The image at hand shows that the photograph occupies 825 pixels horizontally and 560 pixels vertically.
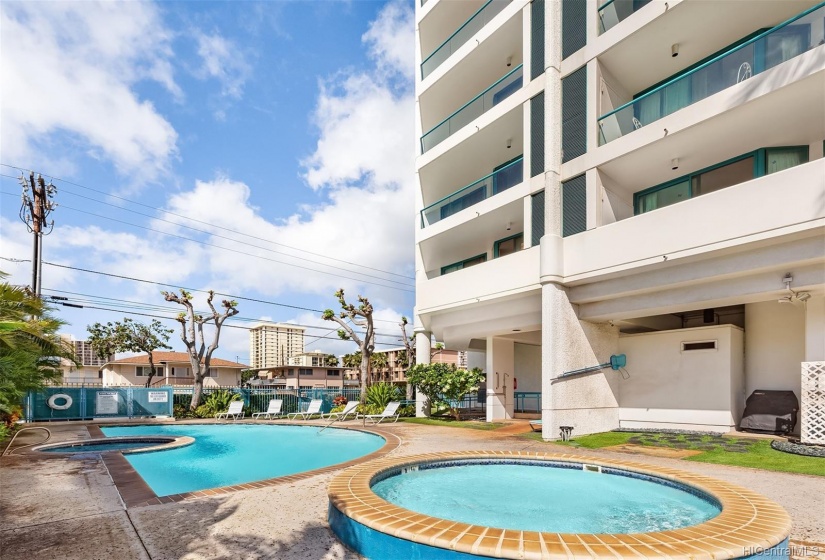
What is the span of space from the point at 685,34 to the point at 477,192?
719 cm

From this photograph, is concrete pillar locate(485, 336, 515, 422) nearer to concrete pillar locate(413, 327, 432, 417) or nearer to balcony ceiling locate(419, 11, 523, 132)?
concrete pillar locate(413, 327, 432, 417)

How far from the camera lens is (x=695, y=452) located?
30.0ft

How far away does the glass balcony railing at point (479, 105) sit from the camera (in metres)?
15.5

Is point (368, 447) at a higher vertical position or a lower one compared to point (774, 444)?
lower

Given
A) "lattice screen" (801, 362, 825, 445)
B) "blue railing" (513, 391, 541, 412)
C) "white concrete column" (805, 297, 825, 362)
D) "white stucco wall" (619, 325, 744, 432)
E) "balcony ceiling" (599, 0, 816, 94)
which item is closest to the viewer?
"lattice screen" (801, 362, 825, 445)

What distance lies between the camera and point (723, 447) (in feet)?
31.0

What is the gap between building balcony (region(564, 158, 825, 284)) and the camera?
8609 millimetres

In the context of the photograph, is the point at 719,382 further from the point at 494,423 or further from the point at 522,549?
the point at 522,549

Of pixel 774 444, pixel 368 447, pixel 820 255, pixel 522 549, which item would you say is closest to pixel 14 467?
pixel 368 447

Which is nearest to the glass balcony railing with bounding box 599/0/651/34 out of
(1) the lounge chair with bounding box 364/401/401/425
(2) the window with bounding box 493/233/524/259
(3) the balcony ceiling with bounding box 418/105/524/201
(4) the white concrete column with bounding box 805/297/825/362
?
(3) the balcony ceiling with bounding box 418/105/524/201

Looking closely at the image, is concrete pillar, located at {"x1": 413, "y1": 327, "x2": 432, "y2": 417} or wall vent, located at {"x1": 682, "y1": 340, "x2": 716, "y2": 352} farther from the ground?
wall vent, located at {"x1": 682, "y1": 340, "x2": 716, "y2": 352}

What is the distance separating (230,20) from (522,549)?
45.2 ft

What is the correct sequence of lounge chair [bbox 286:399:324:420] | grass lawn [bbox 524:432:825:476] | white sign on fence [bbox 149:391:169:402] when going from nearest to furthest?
grass lawn [bbox 524:432:825:476] < lounge chair [bbox 286:399:324:420] < white sign on fence [bbox 149:391:169:402]

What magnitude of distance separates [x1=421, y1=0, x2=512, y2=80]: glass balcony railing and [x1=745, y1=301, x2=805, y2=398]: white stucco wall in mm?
12526
